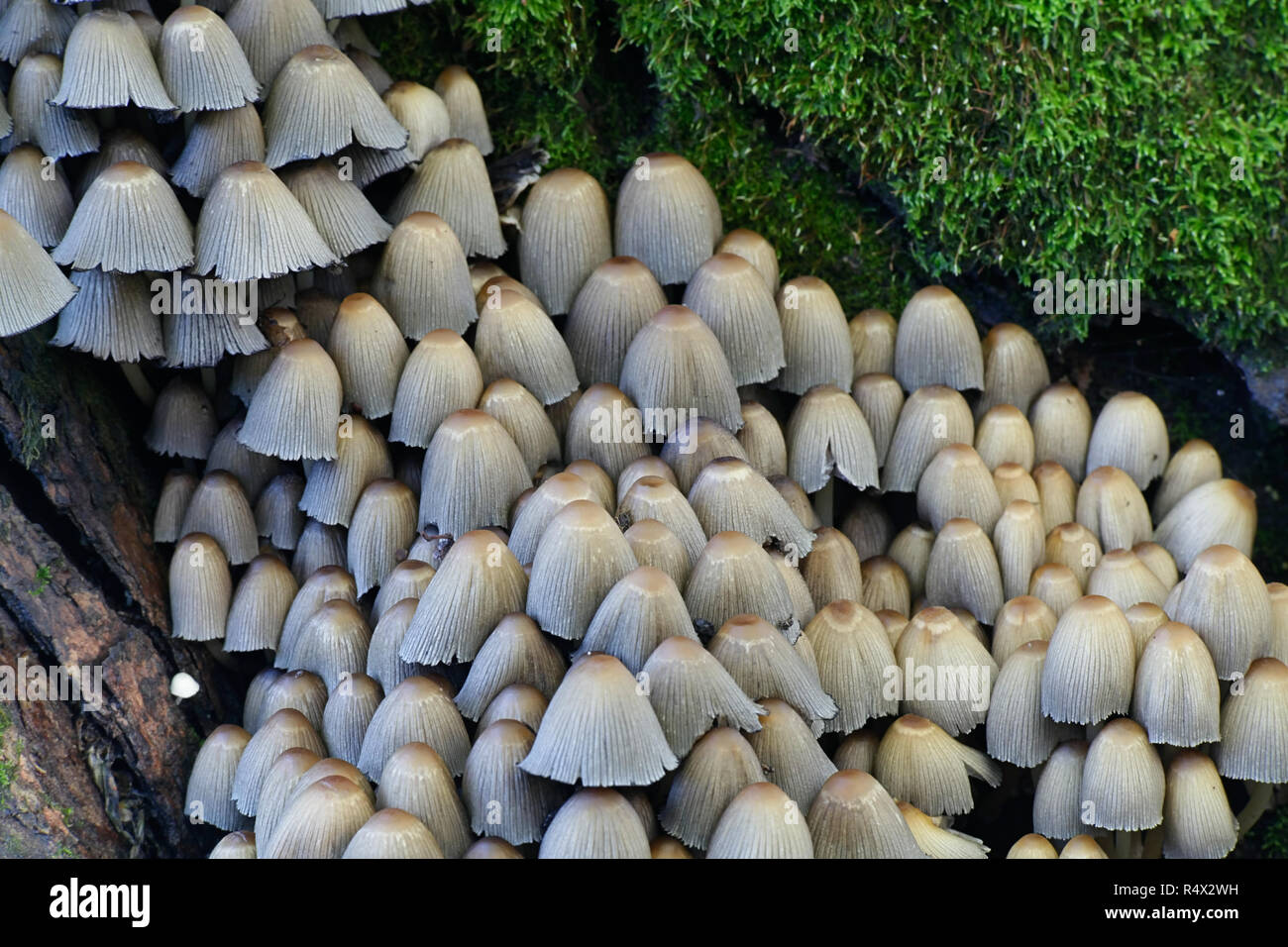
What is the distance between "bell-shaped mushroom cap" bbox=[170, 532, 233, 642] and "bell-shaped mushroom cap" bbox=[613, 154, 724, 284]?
1.07 metres

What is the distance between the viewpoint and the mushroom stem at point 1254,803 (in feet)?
8.86

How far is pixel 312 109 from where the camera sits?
8.53 feet

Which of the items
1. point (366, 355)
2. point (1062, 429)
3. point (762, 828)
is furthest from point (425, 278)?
point (1062, 429)

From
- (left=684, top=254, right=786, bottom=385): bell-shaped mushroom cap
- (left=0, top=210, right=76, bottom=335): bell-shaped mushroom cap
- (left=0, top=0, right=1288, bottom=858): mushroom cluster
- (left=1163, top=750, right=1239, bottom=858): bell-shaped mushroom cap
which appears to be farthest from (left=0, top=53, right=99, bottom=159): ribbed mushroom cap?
Result: (left=1163, top=750, right=1239, bottom=858): bell-shaped mushroom cap

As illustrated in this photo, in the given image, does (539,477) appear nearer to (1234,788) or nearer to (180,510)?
(180,510)

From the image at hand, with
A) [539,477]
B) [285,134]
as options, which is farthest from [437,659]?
[285,134]

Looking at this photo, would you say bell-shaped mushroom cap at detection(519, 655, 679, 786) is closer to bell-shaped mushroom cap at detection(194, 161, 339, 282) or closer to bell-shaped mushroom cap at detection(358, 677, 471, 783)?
bell-shaped mushroom cap at detection(358, 677, 471, 783)

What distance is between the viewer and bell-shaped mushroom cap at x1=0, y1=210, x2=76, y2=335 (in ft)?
7.48

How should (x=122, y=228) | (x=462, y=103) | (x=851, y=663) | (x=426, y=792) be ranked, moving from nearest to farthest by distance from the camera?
1. (x=426, y=792)
2. (x=122, y=228)
3. (x=851, y=663)
4. (x=462, y=103)

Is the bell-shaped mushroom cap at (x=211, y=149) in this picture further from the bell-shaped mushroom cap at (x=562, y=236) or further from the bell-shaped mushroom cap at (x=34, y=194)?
the bell-shaped mushroom cap at (x=562, y=236)

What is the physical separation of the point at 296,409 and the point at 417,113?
0.71 m

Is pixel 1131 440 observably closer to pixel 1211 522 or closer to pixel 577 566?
pixel 1211 522

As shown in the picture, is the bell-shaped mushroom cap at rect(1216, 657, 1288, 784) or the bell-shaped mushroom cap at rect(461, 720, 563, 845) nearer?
the bell-shaped mushroom cap at rect(461, 720, 563, 845)
